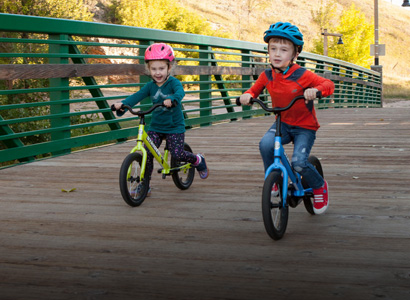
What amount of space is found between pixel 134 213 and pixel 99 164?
2.29 metres

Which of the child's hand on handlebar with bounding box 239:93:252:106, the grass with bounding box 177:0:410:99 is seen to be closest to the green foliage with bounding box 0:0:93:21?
the child's hand on handlebar with bounding box 239:93:252:106

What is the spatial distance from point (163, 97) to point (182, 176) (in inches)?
28.7

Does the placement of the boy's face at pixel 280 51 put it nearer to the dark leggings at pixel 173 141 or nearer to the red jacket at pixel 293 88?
the red jacket at pixel 293 88

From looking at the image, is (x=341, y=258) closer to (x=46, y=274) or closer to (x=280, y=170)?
(x=280, y=170)

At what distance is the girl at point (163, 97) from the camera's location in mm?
4934

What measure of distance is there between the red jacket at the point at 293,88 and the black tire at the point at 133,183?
108 cm

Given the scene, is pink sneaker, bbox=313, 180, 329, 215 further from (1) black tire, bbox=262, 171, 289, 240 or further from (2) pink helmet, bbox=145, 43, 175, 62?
(2) pink helmet, bbox=145, 43, 175, 62

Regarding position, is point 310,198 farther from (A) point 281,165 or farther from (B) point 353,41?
(B) point 353,41

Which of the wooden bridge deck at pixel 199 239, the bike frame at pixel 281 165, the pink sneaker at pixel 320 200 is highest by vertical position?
the bike frame at pixel 281 165

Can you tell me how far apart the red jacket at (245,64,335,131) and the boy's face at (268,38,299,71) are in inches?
3.9

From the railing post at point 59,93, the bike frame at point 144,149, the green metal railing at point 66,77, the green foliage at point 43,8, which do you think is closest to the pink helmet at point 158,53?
the bike frame at point 144,149

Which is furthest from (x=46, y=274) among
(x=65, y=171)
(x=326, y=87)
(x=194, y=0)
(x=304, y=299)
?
(x=194, y=0)

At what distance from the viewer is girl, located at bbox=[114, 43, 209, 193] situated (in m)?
4.93

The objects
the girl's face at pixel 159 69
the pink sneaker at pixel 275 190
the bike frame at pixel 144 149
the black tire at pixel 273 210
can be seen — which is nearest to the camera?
Answer: the black tire at pixel 273 210
